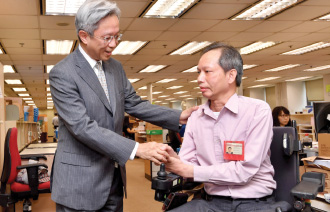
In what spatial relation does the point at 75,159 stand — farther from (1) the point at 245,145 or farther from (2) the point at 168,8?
(2) the point at 168,8

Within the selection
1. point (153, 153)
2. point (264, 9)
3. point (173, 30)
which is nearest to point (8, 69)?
point (173, 30)

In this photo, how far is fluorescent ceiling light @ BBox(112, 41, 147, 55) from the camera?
7.28 m

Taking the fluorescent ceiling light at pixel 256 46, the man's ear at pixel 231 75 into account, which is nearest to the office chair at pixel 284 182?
the man's ear at pixel 231 75

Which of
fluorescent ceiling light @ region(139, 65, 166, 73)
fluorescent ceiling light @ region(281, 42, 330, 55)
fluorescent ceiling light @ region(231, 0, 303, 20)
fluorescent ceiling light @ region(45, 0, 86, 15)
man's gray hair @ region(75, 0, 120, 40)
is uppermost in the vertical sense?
fluorescent ceiling light @ region(281, 42, 330, 55)

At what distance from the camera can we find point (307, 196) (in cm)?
129

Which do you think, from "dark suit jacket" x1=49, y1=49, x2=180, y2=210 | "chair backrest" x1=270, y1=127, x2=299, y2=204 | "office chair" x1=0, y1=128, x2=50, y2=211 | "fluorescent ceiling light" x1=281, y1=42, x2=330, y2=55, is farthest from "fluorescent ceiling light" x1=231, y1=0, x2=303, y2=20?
"dark suit jacket" x1=49, y1=49, x2=180, y2=210

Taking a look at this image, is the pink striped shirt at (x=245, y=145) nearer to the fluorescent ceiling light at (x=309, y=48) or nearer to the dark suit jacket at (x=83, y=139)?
the dark suit jacket at (x=83, y=139)

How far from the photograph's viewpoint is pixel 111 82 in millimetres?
1613

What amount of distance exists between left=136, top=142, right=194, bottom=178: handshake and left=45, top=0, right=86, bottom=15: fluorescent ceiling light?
374 centimetres

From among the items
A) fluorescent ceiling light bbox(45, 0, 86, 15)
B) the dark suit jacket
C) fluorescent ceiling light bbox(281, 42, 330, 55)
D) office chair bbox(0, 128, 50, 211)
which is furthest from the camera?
fluorescent ceiling light bbox(281, 42, 330, 55)

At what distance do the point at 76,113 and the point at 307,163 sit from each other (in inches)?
74.3

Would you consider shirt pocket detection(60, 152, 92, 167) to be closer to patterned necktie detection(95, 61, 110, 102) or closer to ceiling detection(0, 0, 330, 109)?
patterned necktie detection(95, 61, 110, 102)

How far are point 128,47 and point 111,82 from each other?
20.7 feet

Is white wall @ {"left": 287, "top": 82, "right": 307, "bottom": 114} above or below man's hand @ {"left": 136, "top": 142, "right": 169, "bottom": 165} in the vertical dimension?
above
